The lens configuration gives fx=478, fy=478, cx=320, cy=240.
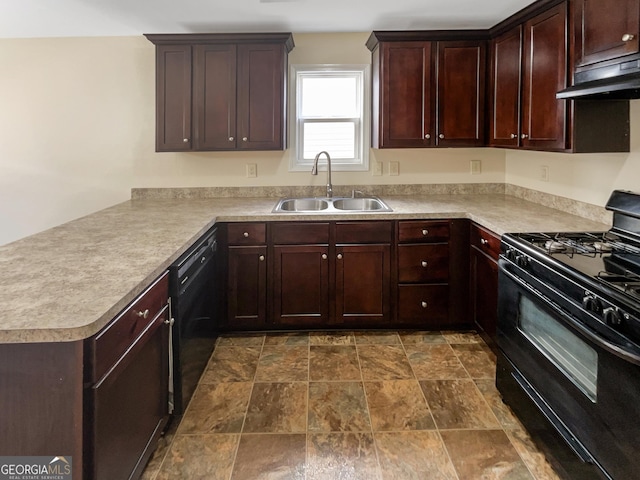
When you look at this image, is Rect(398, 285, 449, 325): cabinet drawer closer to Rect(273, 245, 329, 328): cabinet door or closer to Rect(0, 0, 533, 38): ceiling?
Rect(273, 245, 329, 328): cabinet door

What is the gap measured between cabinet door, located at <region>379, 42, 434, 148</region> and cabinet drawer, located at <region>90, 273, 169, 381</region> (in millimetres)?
2148

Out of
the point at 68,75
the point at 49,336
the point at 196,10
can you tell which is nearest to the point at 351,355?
the point at 49,336

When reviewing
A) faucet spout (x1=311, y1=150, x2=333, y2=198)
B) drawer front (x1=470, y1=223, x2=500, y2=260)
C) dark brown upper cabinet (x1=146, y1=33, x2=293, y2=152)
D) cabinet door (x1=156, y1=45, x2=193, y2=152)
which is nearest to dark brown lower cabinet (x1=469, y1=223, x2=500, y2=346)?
drawer front (x1=470, y1=223, x2=500, y2=260)

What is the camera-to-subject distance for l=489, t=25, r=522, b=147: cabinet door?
3061 mm

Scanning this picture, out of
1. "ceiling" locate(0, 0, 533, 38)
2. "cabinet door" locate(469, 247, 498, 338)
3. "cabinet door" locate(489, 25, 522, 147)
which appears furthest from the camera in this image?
"cabinet door" locate(489, 25, 522, 147)

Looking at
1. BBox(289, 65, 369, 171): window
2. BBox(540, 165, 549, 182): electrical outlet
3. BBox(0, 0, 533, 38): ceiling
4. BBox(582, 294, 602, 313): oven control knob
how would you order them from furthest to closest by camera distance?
BBox(289, 65, 369, 171): window
BBox(540, 165, 549, 182): electrical outlet
BBox(0, 0, 533, 38): ceiling
BBox(582, 294, 602, 313): oven control knob

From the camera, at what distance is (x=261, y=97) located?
3.44 m

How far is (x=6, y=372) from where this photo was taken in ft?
4.10

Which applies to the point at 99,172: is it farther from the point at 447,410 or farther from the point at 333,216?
the point at 447,410

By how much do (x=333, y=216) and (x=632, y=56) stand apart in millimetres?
1794

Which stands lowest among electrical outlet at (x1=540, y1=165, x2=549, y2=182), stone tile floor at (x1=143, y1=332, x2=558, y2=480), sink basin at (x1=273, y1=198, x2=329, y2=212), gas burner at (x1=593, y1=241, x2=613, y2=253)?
stone tile floor at (x1=143, y1=332, x2=558, y2=480)

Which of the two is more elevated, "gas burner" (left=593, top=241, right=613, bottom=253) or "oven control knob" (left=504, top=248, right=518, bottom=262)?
"gas burner" (left=593, top=241, right=613, bottom=253)

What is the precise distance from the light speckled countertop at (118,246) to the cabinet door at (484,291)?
0.84 ft

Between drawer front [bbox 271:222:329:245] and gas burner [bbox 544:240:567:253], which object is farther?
drawer front [bbox 271:222:329:245]
